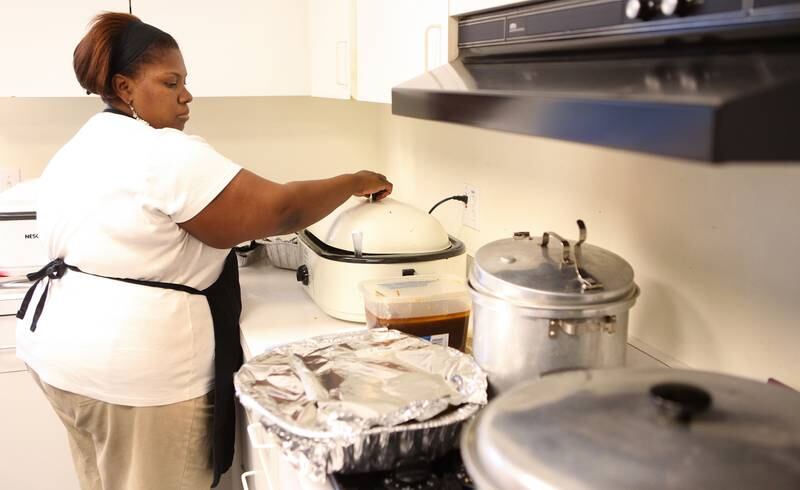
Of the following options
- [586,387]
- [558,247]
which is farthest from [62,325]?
[586,387]

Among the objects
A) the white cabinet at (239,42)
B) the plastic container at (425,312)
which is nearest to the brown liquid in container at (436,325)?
the plastic container at (425,312)

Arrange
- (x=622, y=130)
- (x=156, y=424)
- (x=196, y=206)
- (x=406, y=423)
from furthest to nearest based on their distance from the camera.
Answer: (x=156, y=424)
(x=196, y=206)
(x=406, y=423)
(x=622, y=130)

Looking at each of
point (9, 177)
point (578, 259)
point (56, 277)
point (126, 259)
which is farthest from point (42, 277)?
point (578, 259)

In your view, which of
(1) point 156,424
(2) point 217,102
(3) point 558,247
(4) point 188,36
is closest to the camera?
(3) point 558,247

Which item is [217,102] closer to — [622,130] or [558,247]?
[558,247]

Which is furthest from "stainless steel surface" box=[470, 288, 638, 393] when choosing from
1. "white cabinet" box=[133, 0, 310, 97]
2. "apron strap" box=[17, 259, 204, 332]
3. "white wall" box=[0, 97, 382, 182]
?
"white wall" box=[0, 97, 382, 182]

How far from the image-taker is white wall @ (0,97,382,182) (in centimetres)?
231

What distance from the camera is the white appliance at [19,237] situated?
198cm

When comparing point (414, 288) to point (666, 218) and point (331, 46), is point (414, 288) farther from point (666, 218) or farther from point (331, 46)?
point (331, 46)

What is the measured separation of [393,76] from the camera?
1.59m

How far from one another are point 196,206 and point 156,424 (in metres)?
0.49

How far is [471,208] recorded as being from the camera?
1869 millimetres

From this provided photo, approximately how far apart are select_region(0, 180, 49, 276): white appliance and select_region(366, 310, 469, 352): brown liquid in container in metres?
1.18

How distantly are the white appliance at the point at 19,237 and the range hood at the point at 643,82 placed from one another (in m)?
1.39
